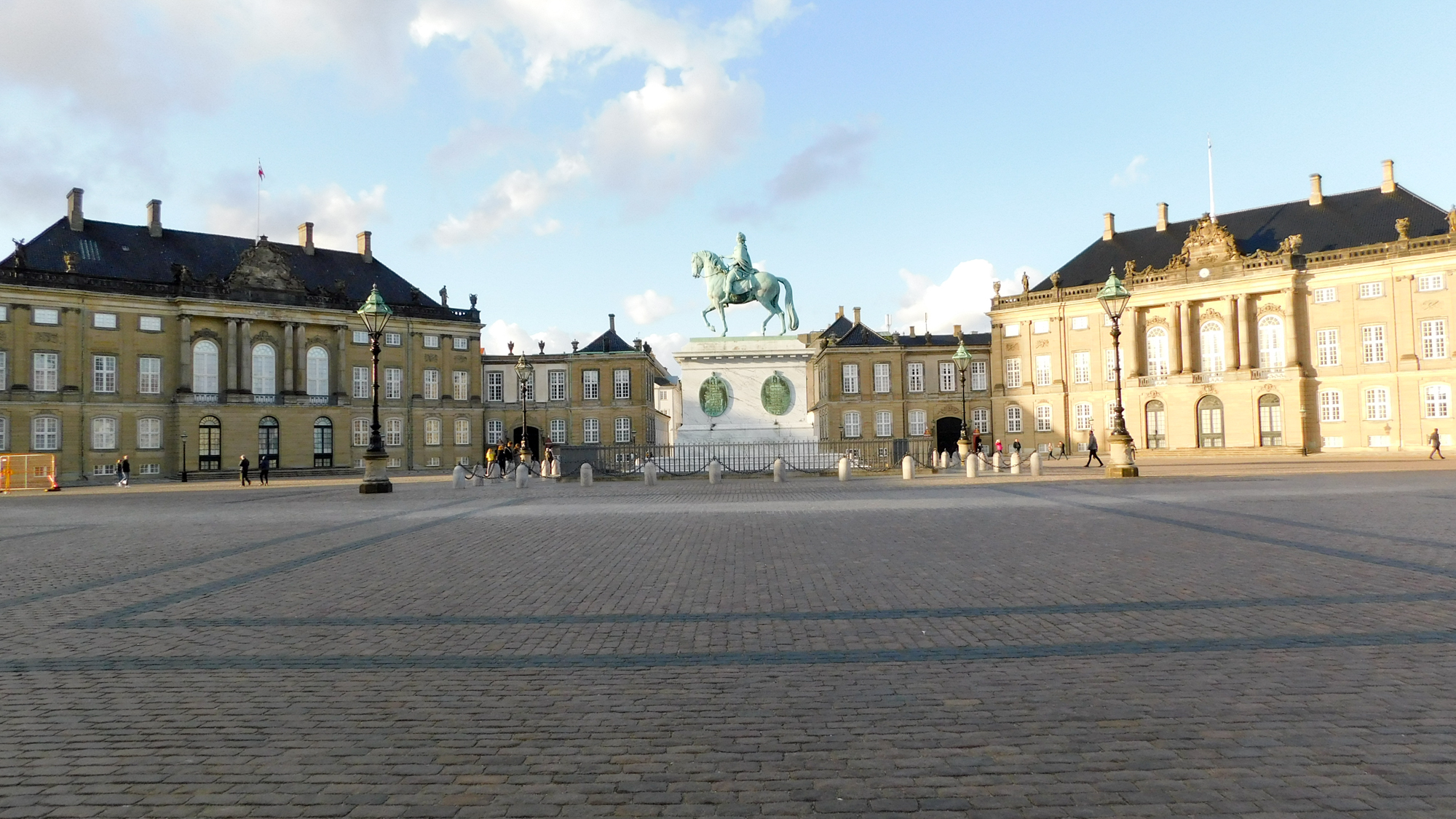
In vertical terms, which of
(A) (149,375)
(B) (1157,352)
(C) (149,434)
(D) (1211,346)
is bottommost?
(C) (149,434)

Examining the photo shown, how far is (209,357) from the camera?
56.0 meters

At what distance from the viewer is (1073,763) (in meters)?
3.98

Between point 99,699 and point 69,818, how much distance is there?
200cm

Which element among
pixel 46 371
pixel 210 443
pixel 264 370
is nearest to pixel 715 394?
pixel 210 443

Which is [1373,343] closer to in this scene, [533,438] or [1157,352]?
[1157,352]

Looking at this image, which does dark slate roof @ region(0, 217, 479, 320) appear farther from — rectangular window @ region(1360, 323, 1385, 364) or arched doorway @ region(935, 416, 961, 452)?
rectangular window @ region(1360, 323, 1385, 364)

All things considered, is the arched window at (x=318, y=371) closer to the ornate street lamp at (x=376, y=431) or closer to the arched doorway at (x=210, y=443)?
the arched doorway at (x=210, y=443)

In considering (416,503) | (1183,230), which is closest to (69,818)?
(416,503)

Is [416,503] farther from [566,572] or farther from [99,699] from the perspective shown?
[99,699]

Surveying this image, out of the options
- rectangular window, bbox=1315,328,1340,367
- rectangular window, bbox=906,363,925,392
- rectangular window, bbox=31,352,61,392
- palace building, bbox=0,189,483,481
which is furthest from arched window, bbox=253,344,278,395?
rectangular window, bbox=1315,328,1340,367

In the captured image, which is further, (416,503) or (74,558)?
(416,503)

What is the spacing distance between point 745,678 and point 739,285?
89.3 ft

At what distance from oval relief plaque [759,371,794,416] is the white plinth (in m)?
0.10

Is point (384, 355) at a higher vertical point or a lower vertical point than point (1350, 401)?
higher
